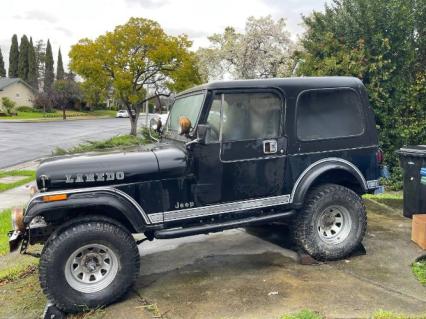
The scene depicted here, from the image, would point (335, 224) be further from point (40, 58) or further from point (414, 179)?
point (40, 58)

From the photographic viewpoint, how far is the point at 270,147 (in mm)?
4652

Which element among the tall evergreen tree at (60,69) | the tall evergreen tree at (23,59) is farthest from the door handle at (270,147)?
the tall evergreen tree at (60,69)

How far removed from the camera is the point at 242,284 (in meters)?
4.38

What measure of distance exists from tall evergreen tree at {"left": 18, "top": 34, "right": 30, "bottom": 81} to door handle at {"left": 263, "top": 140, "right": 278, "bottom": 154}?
73640 mm

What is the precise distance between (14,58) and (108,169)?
7740 centimetres

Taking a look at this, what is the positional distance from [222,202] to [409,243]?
2796mm

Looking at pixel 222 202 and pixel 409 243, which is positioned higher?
pixel 222 202

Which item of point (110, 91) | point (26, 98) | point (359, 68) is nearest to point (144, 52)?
point (110, 91)

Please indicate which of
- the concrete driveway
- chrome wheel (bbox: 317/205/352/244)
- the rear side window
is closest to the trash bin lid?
the concrete driveway

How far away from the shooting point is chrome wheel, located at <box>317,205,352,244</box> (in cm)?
507

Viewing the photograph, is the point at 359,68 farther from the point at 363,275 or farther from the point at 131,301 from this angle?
the point at 131,301

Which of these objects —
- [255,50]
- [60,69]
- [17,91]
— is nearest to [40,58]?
[60,69]

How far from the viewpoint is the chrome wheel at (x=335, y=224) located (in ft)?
16.6

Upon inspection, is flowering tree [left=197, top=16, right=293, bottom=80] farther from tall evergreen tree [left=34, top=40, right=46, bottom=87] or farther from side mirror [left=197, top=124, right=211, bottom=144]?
tall evergreen tree [left=34, top=40, right=46, bottom=87]
